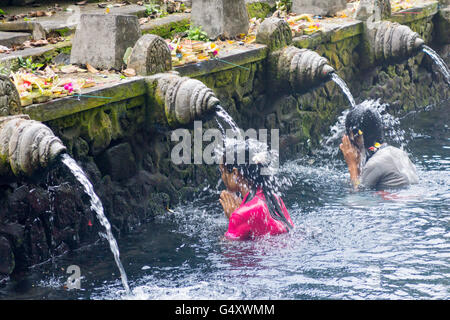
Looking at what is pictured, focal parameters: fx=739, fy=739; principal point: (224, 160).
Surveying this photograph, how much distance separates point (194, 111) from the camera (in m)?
6.60

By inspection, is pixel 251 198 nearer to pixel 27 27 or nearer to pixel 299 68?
pixel 299 68

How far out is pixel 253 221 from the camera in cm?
574

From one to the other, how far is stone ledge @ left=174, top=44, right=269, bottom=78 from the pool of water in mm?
1337

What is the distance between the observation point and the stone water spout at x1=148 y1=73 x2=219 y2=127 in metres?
6.55

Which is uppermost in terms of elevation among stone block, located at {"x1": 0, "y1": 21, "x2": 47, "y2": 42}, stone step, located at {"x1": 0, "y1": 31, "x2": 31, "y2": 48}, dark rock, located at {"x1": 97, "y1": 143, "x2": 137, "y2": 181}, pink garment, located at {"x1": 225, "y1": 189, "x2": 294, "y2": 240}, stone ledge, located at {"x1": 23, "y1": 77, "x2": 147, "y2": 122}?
stone block, located at {"x1": 0, "y1": 21, "x2": 47, "y2": 42}

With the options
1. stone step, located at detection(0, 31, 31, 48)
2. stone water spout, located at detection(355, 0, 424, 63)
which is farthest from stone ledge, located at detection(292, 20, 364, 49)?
stone step, located at detection(0, 31, 31, 48)

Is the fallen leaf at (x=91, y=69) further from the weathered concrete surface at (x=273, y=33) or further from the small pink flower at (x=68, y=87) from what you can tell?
the weathered concrete surface at (x=273, y=33)

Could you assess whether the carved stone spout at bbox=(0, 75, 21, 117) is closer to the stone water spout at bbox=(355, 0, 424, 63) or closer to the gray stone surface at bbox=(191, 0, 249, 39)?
the gray stone surface at bbox=(191, 0, 249, 39)

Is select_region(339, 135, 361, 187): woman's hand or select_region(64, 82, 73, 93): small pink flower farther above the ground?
select_region(64, 82, 73, 93): small pink flower

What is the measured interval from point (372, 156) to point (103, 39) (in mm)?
2866

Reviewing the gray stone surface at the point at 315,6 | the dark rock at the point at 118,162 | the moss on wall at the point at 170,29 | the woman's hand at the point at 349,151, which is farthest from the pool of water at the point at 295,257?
the gray stone surface at the point at 315,6

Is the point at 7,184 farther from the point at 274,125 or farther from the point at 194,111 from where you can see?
the point at 274,125

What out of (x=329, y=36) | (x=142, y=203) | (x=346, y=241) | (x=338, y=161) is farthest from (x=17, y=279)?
→ (x=329, y=36)

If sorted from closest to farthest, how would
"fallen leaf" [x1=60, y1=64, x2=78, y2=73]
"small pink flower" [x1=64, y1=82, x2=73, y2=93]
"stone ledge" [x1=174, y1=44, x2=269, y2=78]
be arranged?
"small pink flower" [x1=64, y1=82, x2=73, y2=93] → "fallen leaf" [x1=60, y1=64, x2=78, y2=73] → "stone ledge" [x1=174, y1=44, x2=269, y2=78]
